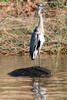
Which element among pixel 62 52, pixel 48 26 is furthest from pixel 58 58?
pixel 48 26

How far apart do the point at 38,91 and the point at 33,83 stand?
1.05m

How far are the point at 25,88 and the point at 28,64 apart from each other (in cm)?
341

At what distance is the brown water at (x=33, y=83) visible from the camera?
9.77 meters

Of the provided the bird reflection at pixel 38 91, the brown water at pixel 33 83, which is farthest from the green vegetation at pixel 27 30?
the bird reflection at pixel 38 91

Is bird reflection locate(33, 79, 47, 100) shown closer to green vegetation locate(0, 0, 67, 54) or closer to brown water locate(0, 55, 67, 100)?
brown water locate(0, 55, 67, 100)

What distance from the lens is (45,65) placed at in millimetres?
13773

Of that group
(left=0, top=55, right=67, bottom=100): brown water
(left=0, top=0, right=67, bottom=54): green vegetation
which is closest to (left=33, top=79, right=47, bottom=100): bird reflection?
(left=0, top=55, right=67, bottom=100): brown water

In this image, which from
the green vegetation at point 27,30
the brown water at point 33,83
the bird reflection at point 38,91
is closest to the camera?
the bird reflection at point 38,91

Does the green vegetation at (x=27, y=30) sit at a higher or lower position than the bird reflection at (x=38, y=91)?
lower

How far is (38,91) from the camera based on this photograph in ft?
33.9

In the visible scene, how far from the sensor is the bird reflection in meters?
9.66

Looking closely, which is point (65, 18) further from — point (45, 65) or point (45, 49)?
point (45, 65)

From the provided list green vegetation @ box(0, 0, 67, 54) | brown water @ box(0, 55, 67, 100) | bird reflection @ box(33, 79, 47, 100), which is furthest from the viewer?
green vegetation @ box(0, 0, 67, 54)

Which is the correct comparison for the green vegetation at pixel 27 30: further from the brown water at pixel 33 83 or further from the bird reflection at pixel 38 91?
the bird reflection at pixel 38 91
